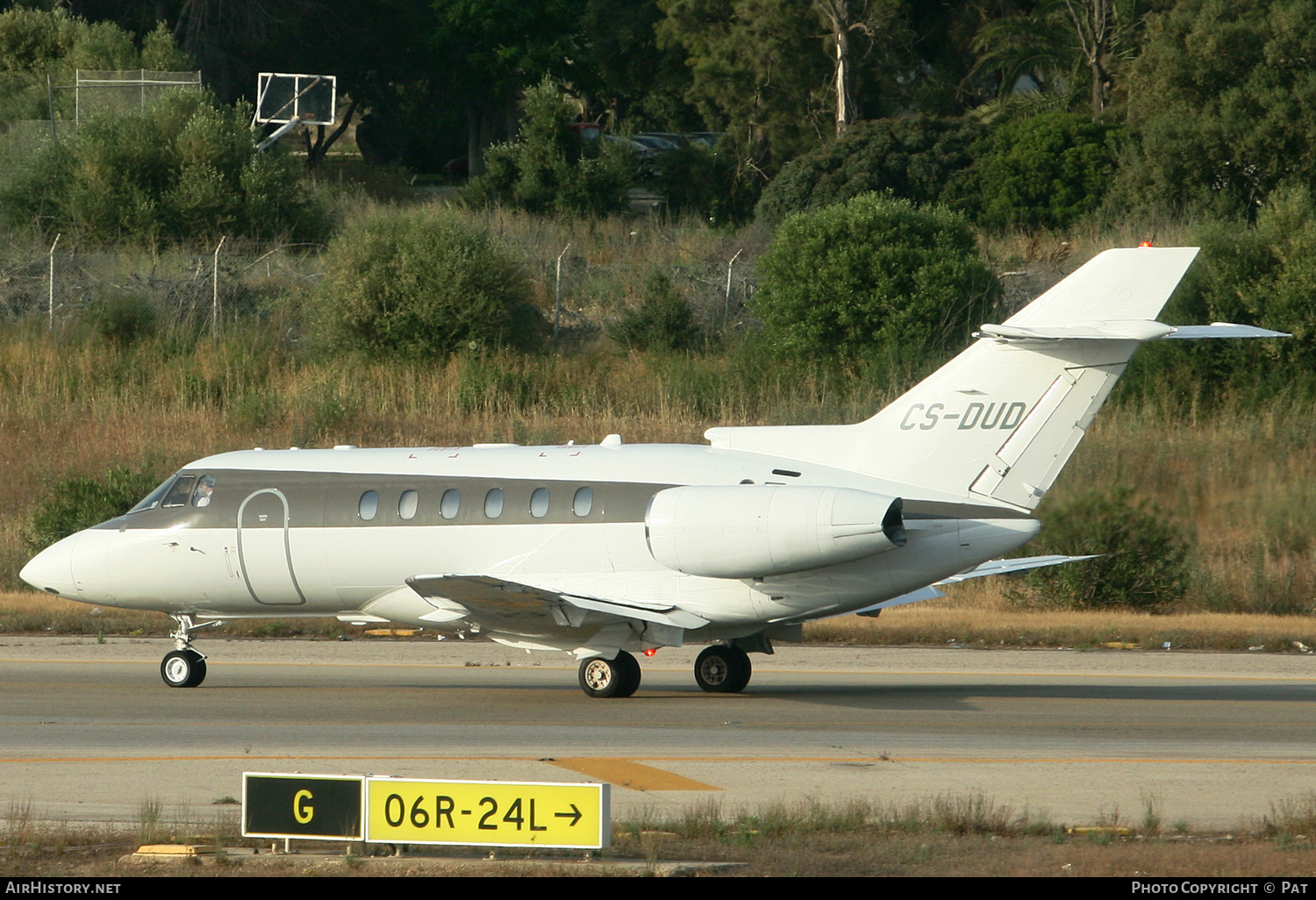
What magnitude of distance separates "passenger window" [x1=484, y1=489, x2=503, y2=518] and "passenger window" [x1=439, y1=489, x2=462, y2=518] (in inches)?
13.1

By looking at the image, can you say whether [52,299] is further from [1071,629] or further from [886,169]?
[1071,629]

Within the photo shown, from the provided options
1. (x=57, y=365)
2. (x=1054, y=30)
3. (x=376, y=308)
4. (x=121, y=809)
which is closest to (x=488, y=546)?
(x=121, y=809)

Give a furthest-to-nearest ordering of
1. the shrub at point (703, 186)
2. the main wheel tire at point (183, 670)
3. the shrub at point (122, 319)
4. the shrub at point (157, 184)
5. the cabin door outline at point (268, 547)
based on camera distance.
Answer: the shrub at point (703, 186) → the shrub at point (157, 184) → the shrub at point (122, 319) → the main wheel tire at point (183, 670) → the cabin door outline at point (268, 547)

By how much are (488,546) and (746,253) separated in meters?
27.5

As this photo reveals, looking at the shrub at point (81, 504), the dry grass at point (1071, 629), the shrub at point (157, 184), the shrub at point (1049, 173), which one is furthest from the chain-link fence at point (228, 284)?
the dry grass at point (1071, 629)

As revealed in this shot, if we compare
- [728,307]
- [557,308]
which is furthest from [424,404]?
[728,307]

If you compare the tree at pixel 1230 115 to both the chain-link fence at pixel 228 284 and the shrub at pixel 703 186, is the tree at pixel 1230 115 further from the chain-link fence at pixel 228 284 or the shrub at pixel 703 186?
the shrub at pixel 703 186

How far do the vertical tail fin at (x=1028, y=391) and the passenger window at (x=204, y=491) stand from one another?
7.54 metres

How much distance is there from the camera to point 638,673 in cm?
1688

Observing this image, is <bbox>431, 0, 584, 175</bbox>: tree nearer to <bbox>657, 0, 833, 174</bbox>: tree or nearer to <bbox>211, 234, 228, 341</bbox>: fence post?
<bbox>657, 0, 833, 174</bbox>: tree

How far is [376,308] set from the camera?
120ft

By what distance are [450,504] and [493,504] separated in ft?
1.68

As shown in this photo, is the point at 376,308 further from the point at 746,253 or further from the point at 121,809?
the point at 121,809

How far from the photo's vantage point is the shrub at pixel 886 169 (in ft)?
152
